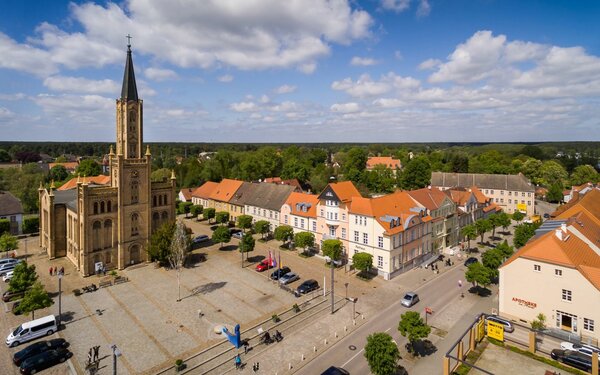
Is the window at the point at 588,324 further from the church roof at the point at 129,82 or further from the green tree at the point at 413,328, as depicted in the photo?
the church roof at the point at 129,82

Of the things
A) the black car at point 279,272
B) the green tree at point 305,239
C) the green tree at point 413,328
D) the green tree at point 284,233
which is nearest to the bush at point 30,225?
the green tree at point 284,233

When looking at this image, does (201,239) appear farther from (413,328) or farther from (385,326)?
(413,328)

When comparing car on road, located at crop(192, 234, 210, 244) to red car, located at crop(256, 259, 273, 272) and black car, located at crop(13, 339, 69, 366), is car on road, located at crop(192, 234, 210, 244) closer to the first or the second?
red car, located at crop(256, 259, 273, 272)

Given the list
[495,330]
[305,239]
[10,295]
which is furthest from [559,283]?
[10,295]

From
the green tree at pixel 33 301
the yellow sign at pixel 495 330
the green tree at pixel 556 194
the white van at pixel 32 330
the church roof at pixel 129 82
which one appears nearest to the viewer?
the white van at pixel 32 330

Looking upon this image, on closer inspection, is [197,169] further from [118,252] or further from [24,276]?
[24,276]
